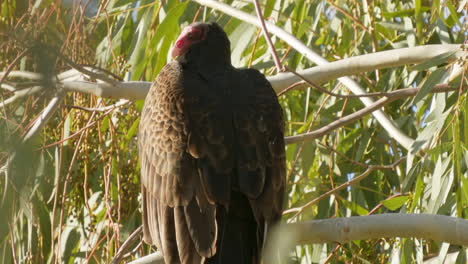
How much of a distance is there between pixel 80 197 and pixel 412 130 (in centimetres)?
225

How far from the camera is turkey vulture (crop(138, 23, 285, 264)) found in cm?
301

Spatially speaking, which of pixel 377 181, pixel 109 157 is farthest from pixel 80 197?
pixel 377 181

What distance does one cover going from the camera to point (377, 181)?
4938 millimetres

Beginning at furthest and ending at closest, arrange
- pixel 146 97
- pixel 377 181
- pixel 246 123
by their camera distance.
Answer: pixel 377 181
pixel 146 97
pixel 246 123

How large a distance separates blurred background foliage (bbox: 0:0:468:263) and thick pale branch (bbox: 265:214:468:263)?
58cm

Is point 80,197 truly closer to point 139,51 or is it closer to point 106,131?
point 106,131

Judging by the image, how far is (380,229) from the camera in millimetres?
2857

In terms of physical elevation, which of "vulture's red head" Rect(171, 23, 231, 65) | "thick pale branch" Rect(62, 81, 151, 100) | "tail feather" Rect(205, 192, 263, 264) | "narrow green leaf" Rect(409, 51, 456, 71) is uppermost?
"vulture's red head" Rect(171, 23, 231, 65)

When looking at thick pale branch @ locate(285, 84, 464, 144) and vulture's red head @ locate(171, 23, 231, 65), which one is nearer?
thick pale branch @ locate(285, 84, 464, 144)

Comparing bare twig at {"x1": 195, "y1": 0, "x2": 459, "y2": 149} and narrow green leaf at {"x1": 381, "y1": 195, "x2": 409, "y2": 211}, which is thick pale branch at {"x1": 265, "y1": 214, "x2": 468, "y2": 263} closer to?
narrow green leaf at {"x1": 381, "y1": 195, "x2": 409, "y2": 211}

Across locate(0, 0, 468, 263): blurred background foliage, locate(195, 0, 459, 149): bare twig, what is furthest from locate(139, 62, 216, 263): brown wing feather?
locate(195, 0, 459, 149): bare twig

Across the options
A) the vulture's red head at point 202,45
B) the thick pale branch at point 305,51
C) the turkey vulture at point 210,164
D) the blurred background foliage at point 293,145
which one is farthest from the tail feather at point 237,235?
the thick pale branch at point 305,51

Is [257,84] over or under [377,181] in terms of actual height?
over

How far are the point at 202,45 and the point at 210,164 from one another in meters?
0.87
